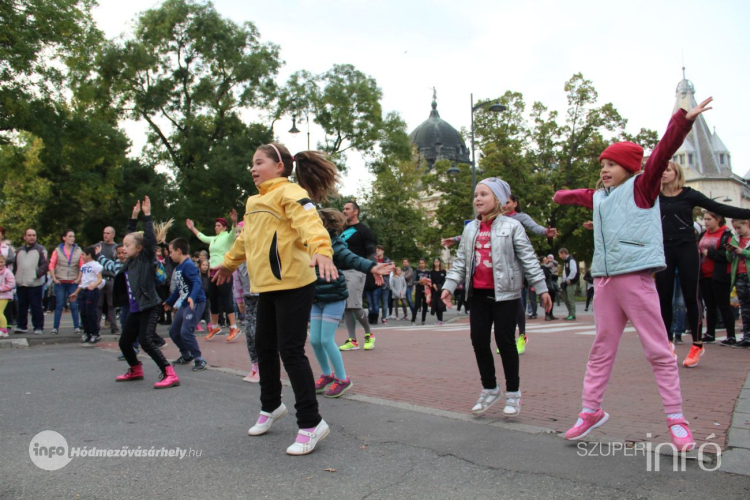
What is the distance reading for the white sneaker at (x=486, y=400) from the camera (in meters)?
4.52

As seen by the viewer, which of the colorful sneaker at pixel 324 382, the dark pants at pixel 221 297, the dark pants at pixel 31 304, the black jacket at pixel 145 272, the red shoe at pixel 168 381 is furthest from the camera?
the dark pants at pixel 221 297

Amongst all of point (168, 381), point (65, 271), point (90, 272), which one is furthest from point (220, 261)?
point (168, 381)

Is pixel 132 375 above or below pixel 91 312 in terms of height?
below

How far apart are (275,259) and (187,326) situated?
4052 millimetres

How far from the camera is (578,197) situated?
443cm

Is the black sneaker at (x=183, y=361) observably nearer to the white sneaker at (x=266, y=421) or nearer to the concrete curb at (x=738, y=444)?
the white sneaker at (x=266, y=421)

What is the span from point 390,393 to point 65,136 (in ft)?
74.9

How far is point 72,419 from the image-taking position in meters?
4.65

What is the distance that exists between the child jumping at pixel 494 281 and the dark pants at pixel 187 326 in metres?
4.01

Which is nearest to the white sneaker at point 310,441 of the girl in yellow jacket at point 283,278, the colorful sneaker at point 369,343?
the girl in yellow jacket at point 283,278

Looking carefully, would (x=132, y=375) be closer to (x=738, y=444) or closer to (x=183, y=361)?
(x=183, y=361)

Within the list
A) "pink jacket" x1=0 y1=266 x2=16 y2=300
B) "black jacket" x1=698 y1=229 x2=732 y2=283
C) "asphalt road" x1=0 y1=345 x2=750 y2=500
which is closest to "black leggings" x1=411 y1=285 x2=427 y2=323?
"black jacket" x1=698 y1=229 x2=732 y2=283

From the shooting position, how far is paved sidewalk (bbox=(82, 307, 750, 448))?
4.33 m

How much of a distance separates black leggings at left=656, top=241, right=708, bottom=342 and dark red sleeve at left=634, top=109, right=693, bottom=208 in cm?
313
